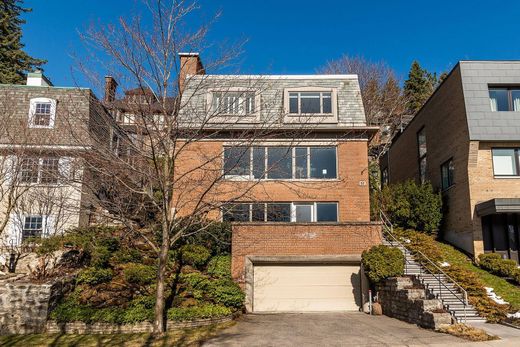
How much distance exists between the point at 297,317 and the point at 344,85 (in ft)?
40.2

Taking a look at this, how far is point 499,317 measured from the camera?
1288cm

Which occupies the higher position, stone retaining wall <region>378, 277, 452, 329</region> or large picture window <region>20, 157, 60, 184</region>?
large picture window <region>20, 157, 60, 184</region>

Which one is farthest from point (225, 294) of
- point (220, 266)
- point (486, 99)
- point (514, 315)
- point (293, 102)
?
point (486, 99)

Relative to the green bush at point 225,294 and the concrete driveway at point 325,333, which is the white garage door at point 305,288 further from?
the green bush at point 225,294

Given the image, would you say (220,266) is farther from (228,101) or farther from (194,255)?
(228,101)

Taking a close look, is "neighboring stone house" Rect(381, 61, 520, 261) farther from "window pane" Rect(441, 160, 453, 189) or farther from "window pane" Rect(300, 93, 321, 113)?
"window pane" Rect(300, 93, 321, 113)

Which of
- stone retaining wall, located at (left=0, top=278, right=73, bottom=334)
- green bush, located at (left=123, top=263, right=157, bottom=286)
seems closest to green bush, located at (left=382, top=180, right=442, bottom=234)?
green bush, located at (left=123, top=263, right=157, bottom=286)

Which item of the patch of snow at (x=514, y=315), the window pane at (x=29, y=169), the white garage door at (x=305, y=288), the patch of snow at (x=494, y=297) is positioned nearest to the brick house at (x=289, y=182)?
the white garage door at (x=305, y=288)

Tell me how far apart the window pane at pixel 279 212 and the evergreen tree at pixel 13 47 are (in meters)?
24.9

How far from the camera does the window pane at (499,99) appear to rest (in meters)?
19.5

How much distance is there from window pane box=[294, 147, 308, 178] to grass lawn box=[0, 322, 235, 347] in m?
9.86

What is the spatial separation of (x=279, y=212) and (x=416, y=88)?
30.4 m

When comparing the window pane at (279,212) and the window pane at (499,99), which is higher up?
the window pane at (499,99)

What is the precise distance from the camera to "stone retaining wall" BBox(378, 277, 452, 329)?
39.2ft
